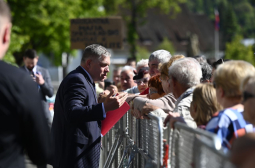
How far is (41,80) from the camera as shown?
818 centimetres

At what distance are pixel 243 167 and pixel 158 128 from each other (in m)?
1.70

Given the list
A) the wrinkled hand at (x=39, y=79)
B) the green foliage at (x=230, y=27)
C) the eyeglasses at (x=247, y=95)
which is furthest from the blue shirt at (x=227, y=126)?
the green foliage at (x=230, y=27)

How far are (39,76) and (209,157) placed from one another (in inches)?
237

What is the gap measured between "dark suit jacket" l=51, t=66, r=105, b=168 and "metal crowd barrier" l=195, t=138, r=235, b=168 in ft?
5.57

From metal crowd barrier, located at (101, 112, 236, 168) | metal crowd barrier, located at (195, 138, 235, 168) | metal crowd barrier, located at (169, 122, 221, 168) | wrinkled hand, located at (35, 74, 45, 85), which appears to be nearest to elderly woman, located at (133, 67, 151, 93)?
metal crowd barrier, located at (101, 112, 236, 168)

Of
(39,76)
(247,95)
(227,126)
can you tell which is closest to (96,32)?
(39,76)

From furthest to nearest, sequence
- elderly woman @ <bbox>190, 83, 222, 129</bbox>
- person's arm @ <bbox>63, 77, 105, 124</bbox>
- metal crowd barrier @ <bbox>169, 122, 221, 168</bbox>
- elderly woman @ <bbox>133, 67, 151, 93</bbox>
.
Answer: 1. elderly woman @ <bbox>133, 67, 151, 93</bbox>
2. person's arm @ <bbox>63, 77, 105, 124</bbox>
3. elderly woman @ <bbox>190, 83, 222, 129</bbox>
4. metal crowd barrier @ <bbox>169, 122, 221, 168</bbox>

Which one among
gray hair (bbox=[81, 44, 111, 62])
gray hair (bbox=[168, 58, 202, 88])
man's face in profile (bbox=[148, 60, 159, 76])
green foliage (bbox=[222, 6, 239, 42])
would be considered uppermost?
gray hair (bbox=[81, 44, 111, 62])

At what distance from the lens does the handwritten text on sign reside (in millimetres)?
11406

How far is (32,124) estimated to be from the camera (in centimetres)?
241

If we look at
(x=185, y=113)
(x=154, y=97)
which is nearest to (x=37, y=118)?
(x=185, y=113)

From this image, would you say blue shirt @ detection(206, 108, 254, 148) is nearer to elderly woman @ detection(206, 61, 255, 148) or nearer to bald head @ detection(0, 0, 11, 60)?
elderly woman @ detection(206, 61, 255, 148)

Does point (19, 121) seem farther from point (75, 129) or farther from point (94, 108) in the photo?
point (75, 129)

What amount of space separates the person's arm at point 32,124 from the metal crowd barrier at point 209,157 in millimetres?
865
